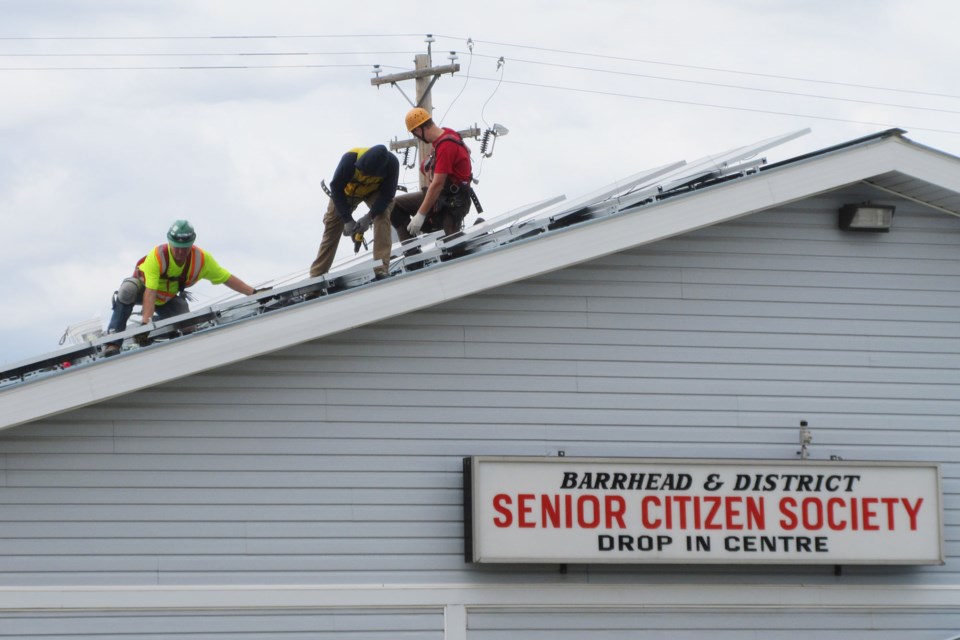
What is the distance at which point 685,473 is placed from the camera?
11156 mm

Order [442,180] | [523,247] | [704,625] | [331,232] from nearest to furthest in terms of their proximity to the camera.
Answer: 1. [523,247]
2. [704,625]
3. [331,232]
4. [442,180]

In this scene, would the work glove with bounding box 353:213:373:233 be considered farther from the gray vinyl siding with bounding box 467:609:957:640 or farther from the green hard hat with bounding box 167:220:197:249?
the gray vinyl siding with bounding box 467:609:957:640

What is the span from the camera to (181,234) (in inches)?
435

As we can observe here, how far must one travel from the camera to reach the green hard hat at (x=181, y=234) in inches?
435

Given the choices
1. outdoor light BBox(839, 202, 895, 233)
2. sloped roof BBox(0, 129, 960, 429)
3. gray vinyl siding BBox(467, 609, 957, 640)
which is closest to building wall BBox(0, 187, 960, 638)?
gray vinyl siding BBox(467, 609, 957, 640)

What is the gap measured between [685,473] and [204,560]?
369 centimetres

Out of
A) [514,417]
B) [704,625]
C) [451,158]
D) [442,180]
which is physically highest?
[451,158]

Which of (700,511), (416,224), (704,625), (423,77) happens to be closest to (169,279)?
(416,224)

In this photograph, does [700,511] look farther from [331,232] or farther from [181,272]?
[181,272]

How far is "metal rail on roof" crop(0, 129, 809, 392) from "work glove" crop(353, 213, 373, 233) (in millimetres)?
233

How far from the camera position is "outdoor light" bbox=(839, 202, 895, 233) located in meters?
11.7

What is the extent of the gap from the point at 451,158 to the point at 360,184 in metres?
0.90

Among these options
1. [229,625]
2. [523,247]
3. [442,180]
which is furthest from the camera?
[442,180]

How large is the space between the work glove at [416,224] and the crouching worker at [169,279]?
1534 mm
